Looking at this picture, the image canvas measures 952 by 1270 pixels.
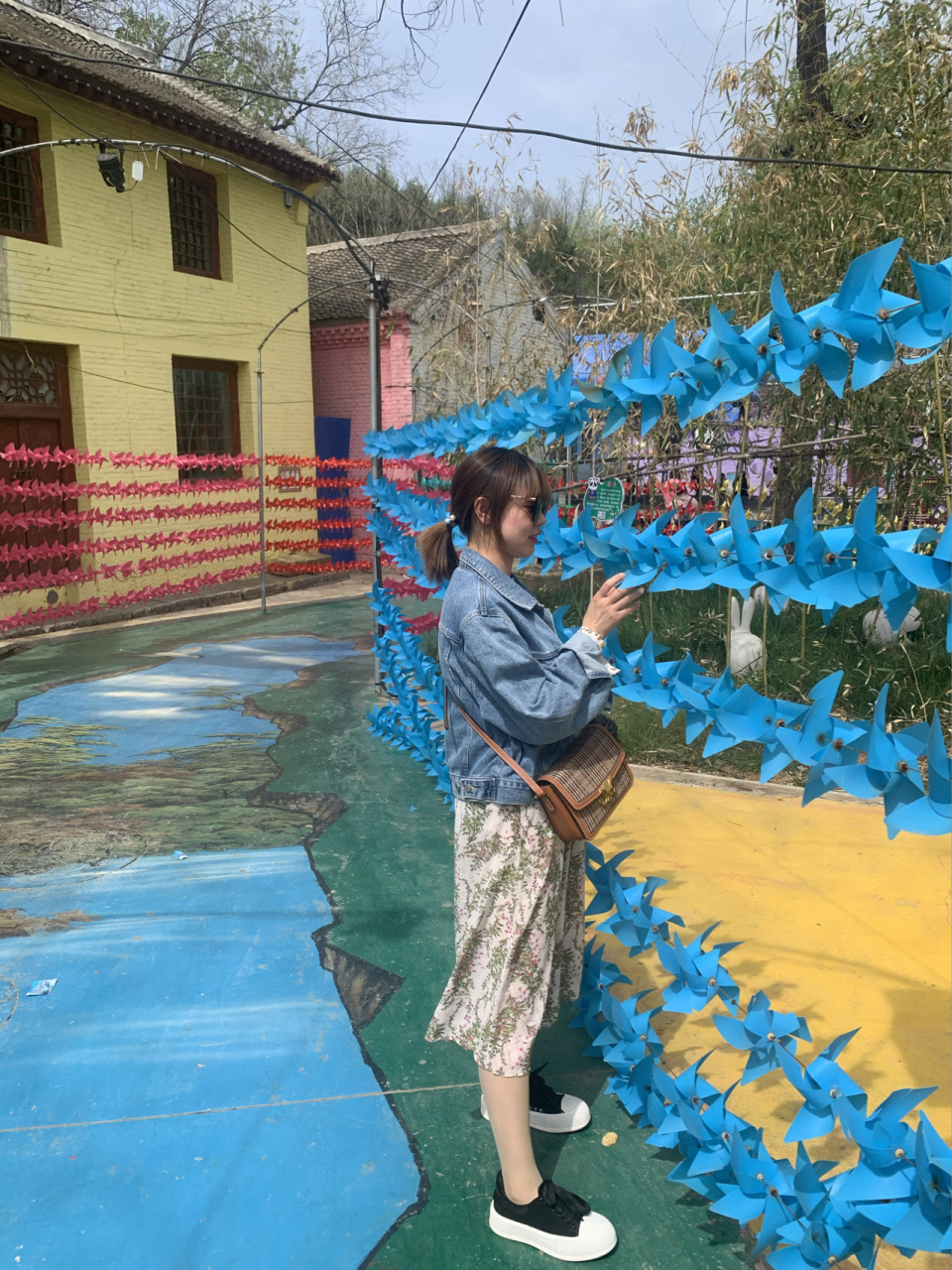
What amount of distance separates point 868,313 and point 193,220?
41.8 feet

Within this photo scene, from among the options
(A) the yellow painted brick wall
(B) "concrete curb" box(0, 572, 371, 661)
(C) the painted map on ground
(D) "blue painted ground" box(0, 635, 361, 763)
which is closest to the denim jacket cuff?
(C) the painted map on ground

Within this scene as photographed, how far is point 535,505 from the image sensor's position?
194 centimetres

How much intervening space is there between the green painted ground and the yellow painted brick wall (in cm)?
533

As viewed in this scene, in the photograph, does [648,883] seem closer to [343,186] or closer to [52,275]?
[52,275]

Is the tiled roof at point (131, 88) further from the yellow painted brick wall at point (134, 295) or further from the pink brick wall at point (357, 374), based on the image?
the pink brick wall at point (357, 374)

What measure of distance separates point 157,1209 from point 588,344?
582cm

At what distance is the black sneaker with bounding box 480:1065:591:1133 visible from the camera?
2.29m

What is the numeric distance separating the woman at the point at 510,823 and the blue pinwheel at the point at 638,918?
0.32 meters

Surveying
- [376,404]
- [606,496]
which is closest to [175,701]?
[376,404]

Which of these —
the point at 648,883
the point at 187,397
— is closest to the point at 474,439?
the point at 648,883

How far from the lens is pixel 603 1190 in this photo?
2.11 m

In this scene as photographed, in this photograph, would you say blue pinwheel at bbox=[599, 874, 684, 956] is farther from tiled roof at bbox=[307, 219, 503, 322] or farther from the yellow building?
tiled roof at bbox=[307, 219, 503, 322]

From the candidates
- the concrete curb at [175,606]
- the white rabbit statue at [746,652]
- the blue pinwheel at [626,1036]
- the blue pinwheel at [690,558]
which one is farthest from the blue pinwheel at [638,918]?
the concrete curb at [175,606]

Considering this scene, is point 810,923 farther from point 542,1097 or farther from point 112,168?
point 112,168
